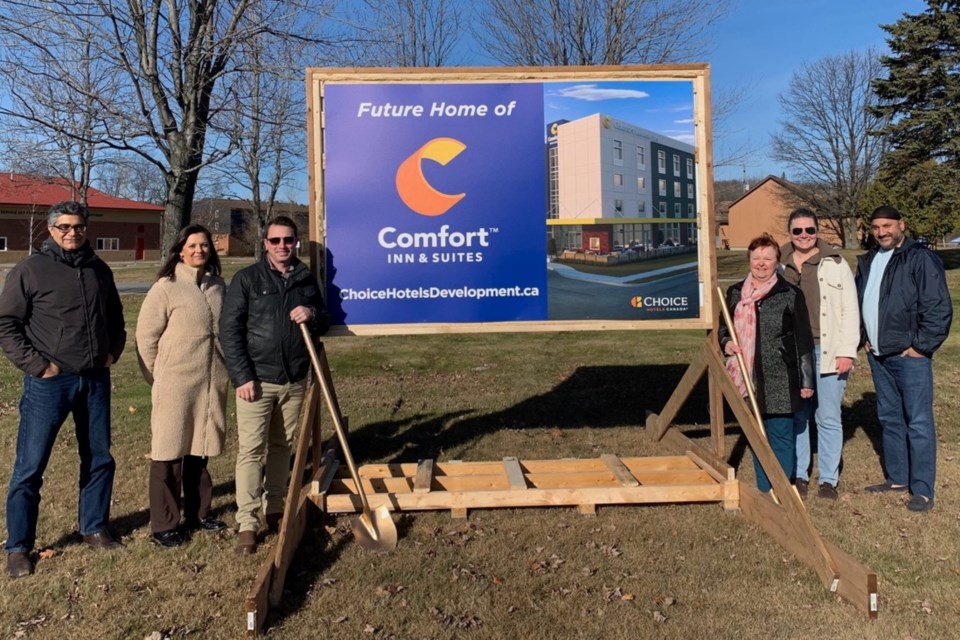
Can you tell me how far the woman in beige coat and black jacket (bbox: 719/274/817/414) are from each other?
385 centimetres

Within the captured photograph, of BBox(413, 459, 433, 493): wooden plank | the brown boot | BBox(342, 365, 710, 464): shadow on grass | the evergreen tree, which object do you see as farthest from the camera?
the evergreen tree


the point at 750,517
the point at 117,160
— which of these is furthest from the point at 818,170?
the point at 750,517

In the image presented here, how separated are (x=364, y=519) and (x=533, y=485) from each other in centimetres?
145

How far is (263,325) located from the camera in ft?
14.9

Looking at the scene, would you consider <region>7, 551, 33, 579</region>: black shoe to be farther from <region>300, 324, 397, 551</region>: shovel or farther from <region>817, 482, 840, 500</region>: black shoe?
<region>817, 482, 840, 500</region>: black shoe

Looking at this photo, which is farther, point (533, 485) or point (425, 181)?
point (533, 485)

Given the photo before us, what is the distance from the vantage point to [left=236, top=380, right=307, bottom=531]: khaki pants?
4.59 metres

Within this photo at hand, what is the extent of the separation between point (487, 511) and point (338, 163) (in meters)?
2.90

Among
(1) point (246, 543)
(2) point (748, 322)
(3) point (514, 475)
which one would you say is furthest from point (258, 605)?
(2) point (748, 322)

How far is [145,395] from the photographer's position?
9.63 m

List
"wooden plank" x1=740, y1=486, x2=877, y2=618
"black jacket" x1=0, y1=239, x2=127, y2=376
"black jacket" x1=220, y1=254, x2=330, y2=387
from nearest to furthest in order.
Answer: "wooden plank" x1=740, y1=486, x2=877, y2=618
"black jacket" x1=0, y1=239, x2=127, y2=376
"black jacket" x1=220, y1=254, x2=330, y2=387

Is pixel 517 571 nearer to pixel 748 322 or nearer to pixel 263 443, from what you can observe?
pixel 263 443

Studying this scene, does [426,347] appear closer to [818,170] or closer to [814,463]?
[814,463]

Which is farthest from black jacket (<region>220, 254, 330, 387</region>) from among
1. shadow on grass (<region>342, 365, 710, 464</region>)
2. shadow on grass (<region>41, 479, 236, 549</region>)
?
shadow on grass (<region>342, 365, 710, 464</region>)
